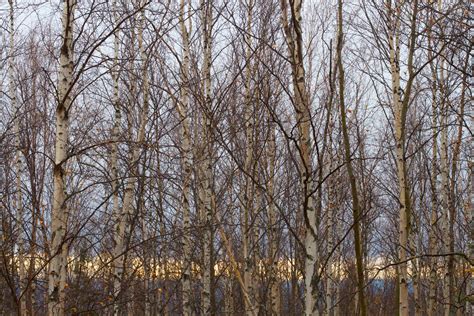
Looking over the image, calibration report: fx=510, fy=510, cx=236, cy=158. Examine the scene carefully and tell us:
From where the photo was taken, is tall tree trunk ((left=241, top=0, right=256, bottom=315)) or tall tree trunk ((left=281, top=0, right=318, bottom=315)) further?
tall tree trunk ((left=241, top=0, right=256, bottom=315))

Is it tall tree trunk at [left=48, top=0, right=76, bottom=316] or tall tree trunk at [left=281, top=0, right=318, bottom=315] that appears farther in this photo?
tall tree trunk at [left=48, top=0, right=76, bottom=316]

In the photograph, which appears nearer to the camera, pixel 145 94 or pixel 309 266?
pixel 309 266

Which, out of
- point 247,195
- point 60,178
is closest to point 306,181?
point 60,178

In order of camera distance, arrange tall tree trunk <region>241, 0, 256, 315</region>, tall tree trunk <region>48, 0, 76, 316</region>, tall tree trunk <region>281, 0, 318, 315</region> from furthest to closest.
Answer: tall tree trunk <region>241, 0, 256, 315</region>, tall tree trunk <region>48, 0, 76, 316</region>, tall tree trunk <region>281, 0, 318, 315</region>

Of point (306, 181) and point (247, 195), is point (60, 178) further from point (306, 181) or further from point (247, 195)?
point (247, 195)

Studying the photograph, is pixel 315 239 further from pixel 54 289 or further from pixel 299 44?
pixel 54 289

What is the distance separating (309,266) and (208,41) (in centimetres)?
545

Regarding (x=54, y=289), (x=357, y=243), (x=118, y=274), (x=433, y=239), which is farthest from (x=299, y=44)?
(x=433, y=239)

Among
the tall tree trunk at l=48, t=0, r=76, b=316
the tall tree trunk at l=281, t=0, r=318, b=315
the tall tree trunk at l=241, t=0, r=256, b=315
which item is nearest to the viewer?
the tall tree trunk at l=281, t=0, r=318, b=315

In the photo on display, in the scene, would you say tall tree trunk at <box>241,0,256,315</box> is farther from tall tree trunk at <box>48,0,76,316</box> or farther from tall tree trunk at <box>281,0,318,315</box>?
tall tree trunk at <box>281,0,318,315</box>

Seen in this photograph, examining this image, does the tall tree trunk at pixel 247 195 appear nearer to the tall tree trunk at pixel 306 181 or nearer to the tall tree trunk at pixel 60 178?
the tall tree trunk at pixel 60 178

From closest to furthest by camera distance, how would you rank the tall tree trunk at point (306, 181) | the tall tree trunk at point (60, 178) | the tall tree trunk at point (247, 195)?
the tall tree trunk at point (306, 181) → the tall tree trunk at point (60, 178) → the tall tree trunk at point (247, 195)

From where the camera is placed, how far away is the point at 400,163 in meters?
7.57

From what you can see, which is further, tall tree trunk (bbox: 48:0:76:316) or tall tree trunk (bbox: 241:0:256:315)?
Answer: tall tree trunk (bbox: 241:0:256:315)
